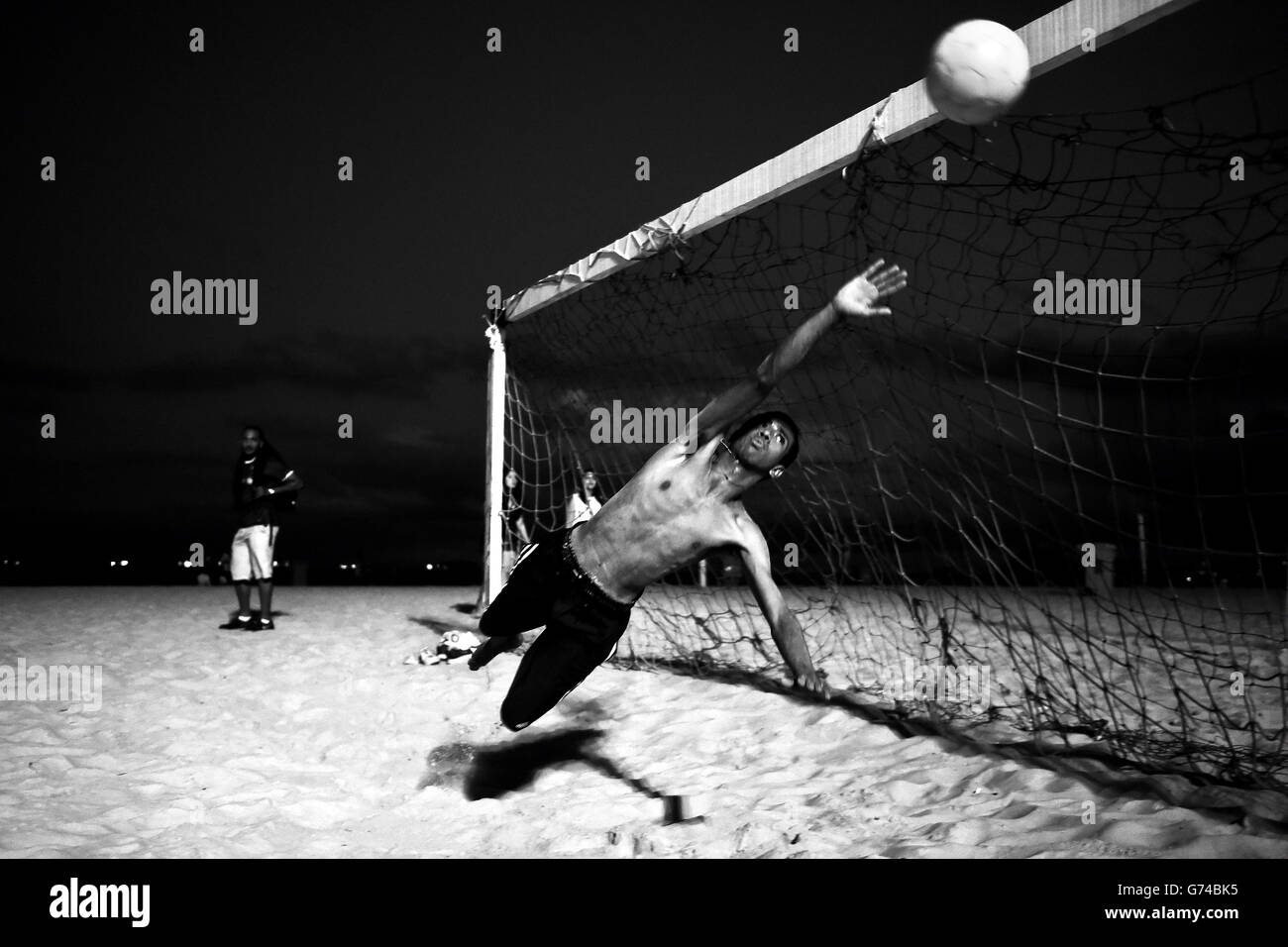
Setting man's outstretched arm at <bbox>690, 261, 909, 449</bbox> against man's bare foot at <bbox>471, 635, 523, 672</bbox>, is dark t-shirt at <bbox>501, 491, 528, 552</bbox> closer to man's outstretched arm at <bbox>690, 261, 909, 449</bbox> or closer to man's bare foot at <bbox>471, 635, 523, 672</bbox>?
man's bare foot at <bbox>471, 635, 523, 672</bbox>

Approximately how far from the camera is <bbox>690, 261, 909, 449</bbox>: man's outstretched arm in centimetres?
329

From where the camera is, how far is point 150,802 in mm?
4211

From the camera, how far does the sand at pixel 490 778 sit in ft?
10.9

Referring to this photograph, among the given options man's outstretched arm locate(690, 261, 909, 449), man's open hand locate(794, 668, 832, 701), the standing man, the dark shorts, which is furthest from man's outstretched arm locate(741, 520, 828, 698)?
the standing man

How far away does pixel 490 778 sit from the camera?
4703 millimetres

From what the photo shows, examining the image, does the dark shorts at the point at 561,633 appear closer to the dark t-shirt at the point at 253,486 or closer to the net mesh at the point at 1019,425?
the net mesh at the point at 1019,425

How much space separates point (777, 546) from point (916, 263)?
8.47ft

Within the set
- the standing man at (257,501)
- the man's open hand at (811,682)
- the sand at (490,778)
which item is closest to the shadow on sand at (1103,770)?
the sand at (490,778)

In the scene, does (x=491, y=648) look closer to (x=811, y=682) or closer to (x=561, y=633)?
(x=561, y=633)

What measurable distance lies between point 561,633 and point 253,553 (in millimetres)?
5608

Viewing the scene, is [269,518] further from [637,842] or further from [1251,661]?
[1251,661]

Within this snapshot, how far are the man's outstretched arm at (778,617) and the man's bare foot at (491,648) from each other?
1262 millimetres

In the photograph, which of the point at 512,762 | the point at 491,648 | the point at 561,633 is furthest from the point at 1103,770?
the point at 512,762
